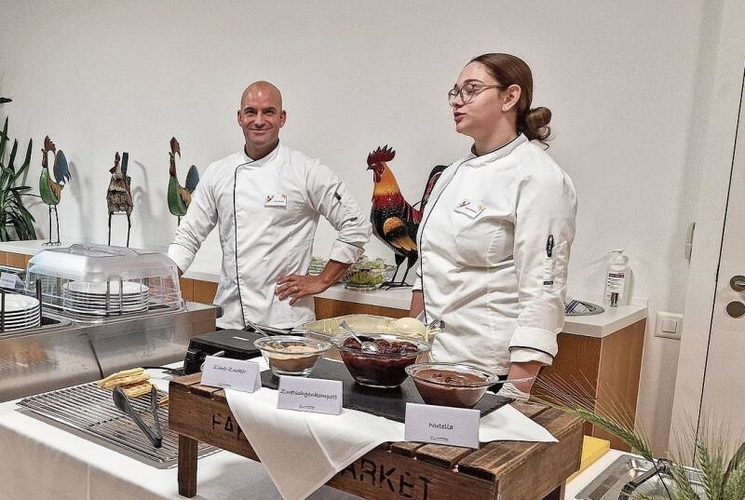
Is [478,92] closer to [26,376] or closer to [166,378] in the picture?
[166,378]

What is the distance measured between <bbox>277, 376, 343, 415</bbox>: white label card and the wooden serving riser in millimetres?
82

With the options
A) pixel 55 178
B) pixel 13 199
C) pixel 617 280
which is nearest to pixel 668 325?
pixel 617 280

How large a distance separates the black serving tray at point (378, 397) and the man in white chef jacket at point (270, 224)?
4.88ft

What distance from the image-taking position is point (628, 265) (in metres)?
2.57

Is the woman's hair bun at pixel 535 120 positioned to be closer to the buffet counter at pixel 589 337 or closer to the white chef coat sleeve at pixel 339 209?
the buffet counter at pixel 589 337

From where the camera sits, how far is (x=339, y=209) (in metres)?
2.56

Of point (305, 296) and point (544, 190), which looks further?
point (305, 296)

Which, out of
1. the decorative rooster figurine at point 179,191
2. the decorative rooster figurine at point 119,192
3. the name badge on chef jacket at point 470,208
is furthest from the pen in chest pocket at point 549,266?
the decorative rooster figurine at point 119,192

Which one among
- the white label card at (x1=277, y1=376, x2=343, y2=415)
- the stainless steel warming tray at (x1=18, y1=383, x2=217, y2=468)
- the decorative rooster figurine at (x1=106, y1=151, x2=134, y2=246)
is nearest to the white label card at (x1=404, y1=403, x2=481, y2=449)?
the white label card at (x1=277, y1=376, x2=343, y2=415)

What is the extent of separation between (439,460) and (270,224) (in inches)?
72.6

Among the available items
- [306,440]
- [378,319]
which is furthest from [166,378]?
[306,440]

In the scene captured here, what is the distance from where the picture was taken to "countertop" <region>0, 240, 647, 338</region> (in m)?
2.13

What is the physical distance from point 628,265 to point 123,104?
10.6 feet

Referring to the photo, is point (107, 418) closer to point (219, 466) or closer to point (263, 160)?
point (219, 466)
